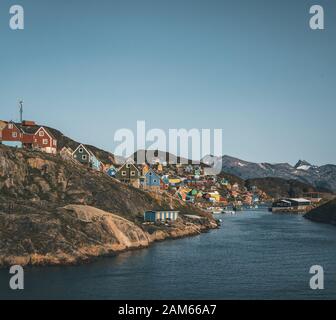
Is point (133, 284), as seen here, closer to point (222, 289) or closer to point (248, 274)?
point (222, 289)

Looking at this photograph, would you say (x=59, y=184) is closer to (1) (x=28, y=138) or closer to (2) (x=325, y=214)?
(1) (x=28, y=138)

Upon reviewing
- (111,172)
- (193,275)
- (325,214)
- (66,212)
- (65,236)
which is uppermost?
(111,172)

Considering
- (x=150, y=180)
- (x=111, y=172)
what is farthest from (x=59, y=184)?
(x=111, y=172)

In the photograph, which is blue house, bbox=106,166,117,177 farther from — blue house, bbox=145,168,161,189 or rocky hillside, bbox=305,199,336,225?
rocky hillside, bbox=305,199,336,225

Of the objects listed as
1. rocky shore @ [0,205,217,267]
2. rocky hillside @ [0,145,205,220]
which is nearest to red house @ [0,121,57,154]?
rocky hillside @ [0,145,205,220]

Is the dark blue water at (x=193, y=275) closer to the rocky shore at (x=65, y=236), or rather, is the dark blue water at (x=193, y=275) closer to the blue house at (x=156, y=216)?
the rocky shore at (x=65, y=236)
